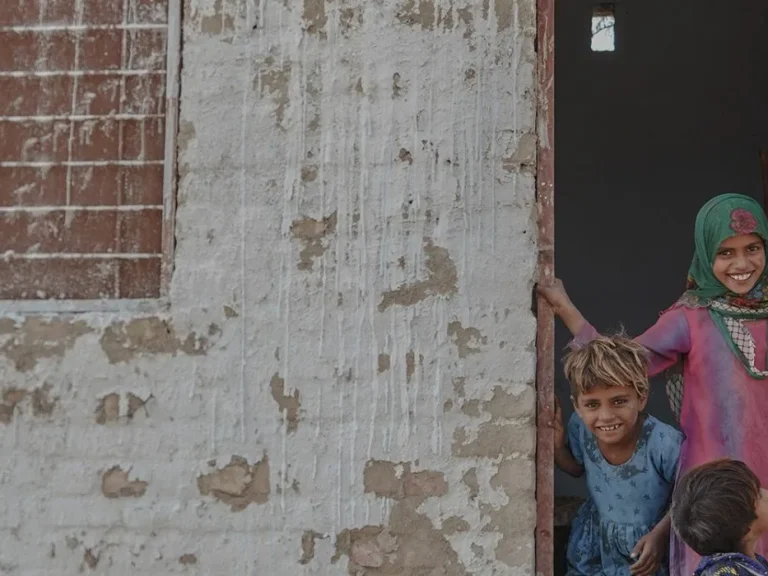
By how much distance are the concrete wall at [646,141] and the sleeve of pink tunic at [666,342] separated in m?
3.78

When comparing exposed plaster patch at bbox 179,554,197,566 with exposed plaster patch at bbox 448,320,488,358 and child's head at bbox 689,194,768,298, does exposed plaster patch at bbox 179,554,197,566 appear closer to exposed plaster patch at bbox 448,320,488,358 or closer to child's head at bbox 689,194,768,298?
exposed plaster patch at bbox 448,320,488,358

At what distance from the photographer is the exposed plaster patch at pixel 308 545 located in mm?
3023

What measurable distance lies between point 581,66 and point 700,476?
16.6 feet

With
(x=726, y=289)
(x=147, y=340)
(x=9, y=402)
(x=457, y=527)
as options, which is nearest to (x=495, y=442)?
(x=457, y=527)

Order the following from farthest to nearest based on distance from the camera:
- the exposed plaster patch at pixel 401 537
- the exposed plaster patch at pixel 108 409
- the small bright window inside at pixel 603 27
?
the small bright window inside at pixel 603 27 < the exposed plaster patch at pixel 108 409 < the exposed plaster patch at pixel 401 537

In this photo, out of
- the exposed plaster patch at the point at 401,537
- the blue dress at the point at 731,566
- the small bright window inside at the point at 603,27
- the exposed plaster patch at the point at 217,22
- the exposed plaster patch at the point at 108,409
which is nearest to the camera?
the blue dress at the point at 731,566

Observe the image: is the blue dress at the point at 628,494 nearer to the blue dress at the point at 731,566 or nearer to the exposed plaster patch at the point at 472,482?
the exposed plaster patch at the point at 472,482

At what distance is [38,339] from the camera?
3117 millimetres

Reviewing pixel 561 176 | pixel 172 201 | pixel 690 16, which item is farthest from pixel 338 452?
pixel 690 16

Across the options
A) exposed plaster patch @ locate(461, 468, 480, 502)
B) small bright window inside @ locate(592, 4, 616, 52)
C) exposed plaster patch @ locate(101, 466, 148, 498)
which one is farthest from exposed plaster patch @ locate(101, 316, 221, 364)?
small bright window inside @ locate(592, 4, 616, 52)

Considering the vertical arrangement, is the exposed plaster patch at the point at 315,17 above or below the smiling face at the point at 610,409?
above

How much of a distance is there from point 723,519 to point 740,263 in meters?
0.93

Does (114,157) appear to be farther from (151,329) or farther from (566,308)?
(566,308)

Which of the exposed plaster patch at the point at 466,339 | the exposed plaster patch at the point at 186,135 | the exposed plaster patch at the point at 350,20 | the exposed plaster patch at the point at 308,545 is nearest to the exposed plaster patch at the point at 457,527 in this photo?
the exposed plaster patch at the point at 308,545
